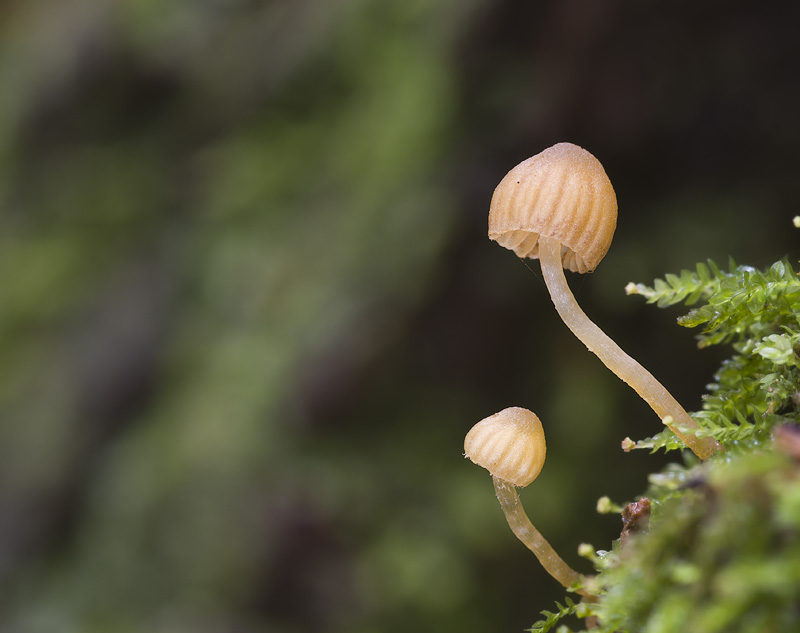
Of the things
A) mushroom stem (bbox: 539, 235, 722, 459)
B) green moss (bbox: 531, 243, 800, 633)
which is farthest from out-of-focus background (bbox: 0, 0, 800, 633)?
green moss (bbox: 531, 243, 800, 633)

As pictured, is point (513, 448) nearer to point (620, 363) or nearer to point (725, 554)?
point (620, 363)

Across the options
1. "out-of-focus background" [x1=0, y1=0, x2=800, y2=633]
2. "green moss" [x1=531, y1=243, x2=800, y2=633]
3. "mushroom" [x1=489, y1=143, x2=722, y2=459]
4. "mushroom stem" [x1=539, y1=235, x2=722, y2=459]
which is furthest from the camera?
"out-of-focus background" [x1=0, y1=0, x2=800, y2=633]

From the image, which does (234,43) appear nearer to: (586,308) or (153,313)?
(153,313)

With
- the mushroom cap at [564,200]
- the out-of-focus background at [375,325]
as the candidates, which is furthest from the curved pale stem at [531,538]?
the out-of-focus background at [375,325]

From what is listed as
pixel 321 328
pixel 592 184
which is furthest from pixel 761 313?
pixel 321 328

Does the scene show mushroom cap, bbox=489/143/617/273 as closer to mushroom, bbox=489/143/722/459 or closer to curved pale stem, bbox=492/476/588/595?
mushroom, bbox=489/143/722/459

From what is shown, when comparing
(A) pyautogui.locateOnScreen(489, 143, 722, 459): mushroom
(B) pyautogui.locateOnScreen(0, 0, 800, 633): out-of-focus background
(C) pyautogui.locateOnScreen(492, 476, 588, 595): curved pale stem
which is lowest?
(C) pyautogui.locateOnScreen(492, 476, 588, 595): curved pale stem
